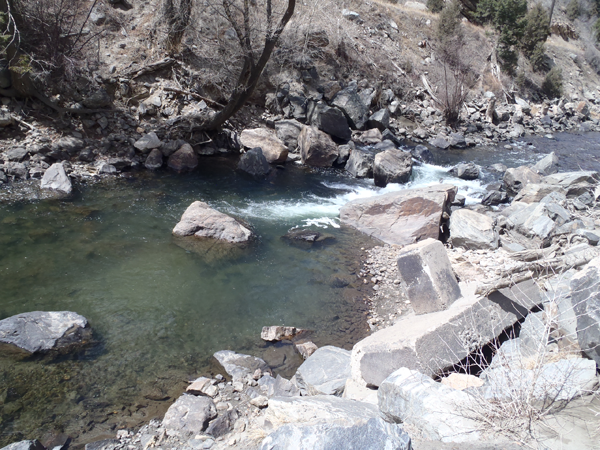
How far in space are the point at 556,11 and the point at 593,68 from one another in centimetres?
746

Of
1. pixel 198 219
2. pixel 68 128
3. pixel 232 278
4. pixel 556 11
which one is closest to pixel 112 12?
pixel 68 128

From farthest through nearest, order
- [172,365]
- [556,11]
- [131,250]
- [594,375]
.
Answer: [556,11], [131,250], [172,365], [594,375]

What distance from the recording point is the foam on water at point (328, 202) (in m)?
8.41

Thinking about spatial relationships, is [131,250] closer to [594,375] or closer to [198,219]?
[198,219]

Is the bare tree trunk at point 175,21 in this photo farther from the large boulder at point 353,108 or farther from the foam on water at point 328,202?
the foam on water at point 328,202

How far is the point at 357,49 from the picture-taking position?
19.0m

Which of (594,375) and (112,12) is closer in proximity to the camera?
(594,375)

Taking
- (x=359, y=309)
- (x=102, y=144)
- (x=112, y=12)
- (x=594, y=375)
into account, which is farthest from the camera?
(x=112, y=12)

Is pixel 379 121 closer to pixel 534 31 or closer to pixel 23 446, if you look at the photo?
pixel 23 446

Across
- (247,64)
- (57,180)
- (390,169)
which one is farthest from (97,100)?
(390,169)

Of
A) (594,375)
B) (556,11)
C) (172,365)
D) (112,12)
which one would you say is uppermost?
(556,11)

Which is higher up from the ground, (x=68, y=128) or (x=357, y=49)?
(x=357, y=49)

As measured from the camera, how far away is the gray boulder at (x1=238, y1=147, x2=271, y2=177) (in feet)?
34.6

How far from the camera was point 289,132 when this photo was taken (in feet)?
41.0
